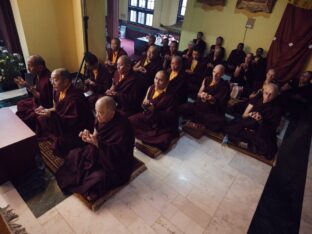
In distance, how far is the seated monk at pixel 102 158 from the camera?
2.38 m

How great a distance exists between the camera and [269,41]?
6.21 m

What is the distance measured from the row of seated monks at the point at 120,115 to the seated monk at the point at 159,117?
0.02 metres

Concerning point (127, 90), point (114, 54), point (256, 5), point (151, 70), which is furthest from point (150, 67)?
point (256, 5)

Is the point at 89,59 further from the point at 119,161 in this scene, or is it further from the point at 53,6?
the point at 119,161

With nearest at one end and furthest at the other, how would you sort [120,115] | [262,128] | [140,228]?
[140,228] < [120,115] < [262,128]

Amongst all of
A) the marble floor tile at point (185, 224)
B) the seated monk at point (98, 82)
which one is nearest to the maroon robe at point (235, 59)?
the seated monk at point (98, 82)

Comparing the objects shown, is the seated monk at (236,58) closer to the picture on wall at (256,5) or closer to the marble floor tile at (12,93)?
the picture on wall at (256,5)

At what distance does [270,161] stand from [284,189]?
21.1 inches

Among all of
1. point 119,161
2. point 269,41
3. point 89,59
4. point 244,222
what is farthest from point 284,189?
point 269,41

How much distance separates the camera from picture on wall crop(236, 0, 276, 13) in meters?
5.86

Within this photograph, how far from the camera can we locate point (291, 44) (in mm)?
5688

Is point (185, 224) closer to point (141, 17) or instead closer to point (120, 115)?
point (120, 115)

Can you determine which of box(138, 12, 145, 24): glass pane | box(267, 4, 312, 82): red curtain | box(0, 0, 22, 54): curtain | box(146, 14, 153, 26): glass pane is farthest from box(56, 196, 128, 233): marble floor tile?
box(138, 12, 145, 24): glass pane

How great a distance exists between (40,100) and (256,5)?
627 centimetres
